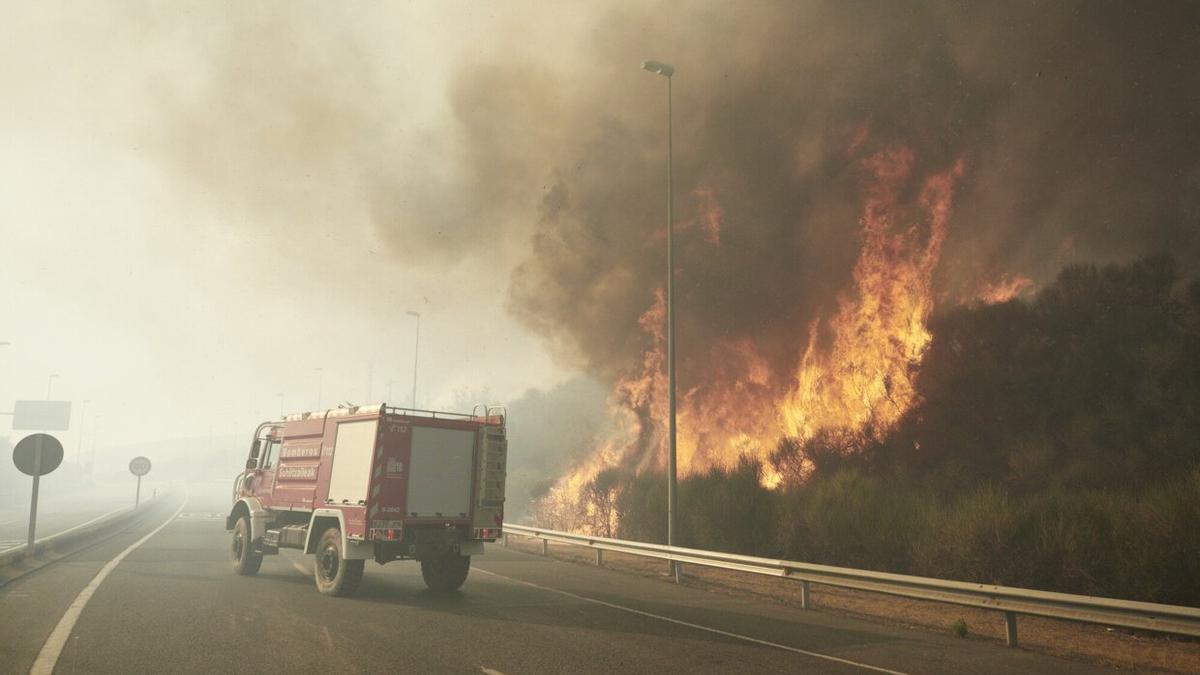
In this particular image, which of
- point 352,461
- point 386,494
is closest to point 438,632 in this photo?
point 386,494

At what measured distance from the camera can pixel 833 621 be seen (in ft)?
34.7

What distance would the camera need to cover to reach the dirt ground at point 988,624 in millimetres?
8474

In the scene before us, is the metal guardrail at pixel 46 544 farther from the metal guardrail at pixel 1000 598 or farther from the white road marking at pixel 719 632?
the metal guardrail at pixel 1000 598

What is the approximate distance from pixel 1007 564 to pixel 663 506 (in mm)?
10717

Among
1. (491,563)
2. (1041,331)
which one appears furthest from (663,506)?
(1041,331)

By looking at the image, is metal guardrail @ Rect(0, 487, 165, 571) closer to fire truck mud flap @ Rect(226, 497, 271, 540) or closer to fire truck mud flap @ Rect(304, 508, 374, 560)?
fire truck mud flap @ Rect(226, 497, 271, 540)

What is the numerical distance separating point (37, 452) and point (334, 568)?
7.93 m

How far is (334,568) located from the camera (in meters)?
11.4

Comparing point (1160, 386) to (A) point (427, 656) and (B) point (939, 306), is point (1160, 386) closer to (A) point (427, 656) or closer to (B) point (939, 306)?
(B) point (939, 306)

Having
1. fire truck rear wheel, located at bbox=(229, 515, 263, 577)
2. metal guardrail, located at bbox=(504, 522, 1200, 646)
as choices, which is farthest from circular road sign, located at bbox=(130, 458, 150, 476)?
metal guardrail, located at bbox=(504, 522, 1200, 646)

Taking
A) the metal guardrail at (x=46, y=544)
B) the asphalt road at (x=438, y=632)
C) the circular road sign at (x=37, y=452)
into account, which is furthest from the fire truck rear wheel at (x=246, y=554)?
the circular road sign at (x=37, y=452)

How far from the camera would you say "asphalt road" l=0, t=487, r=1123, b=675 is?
23.5 feet

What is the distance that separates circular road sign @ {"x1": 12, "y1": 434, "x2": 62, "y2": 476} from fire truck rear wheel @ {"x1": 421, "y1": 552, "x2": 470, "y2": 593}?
26.9 ft

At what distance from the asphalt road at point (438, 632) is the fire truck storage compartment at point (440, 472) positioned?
1.33 metres
